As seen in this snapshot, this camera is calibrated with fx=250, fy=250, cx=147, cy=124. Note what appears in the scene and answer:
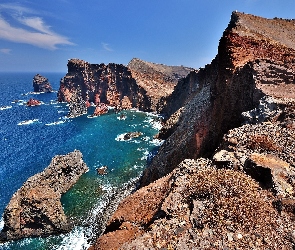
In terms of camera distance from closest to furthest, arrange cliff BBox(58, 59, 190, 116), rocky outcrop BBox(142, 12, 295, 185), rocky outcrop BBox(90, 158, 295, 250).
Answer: rocky outcrop BBox(90, 158, 295, 250)
rocky outcrop BBox(142, 12, 295, 185)
cliff BBox(58, 59, 190, 116)

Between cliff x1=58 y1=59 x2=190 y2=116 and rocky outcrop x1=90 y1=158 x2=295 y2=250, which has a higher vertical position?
cliff x1=58 y1=59 x2=190 y2=116

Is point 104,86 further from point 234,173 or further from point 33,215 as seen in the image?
point 234,173

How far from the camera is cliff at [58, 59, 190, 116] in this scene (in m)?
128

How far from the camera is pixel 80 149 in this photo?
73.6 m

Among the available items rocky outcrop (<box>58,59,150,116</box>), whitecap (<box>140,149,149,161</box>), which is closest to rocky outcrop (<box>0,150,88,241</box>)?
whitecap (<box>140,149,149,161</box>)

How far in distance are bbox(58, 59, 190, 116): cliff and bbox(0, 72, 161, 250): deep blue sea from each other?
405 inches

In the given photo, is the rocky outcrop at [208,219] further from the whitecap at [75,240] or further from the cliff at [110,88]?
the cliff at [110,88]

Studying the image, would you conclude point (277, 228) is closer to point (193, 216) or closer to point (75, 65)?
point (193, 216)

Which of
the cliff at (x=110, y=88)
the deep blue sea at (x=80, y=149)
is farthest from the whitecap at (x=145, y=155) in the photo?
the cliff at (x=110, y=88)

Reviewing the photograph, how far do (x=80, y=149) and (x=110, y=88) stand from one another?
233 feet

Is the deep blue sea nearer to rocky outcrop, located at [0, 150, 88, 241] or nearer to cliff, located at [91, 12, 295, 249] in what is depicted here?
rocky outcrop, located at [0, 150, 88, 241]

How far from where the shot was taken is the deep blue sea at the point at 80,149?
42.9 meters

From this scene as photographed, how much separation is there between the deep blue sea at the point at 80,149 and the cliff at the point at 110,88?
10.3m

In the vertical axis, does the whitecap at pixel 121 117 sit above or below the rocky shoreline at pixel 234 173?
below
